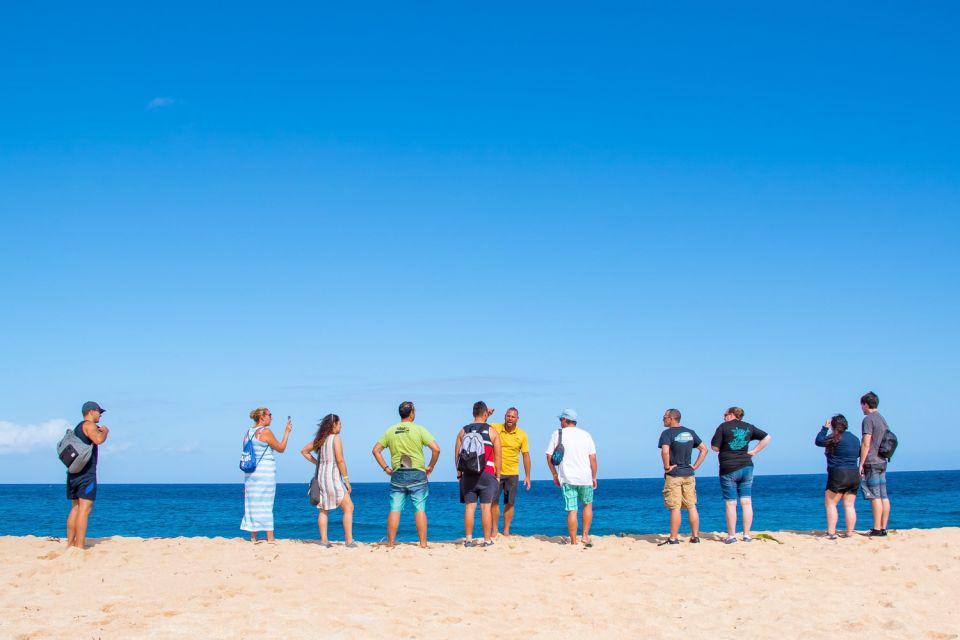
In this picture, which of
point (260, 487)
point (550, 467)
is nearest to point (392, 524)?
point (260, 487)

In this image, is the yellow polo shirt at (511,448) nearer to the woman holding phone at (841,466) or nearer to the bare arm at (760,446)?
the bare arm at (760,446)

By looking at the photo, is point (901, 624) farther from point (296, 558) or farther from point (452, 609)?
point (296, 558)

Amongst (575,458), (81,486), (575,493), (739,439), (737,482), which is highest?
(739,439)

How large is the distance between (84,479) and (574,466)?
21.8 ft

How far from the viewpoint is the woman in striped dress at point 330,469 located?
1041 centimetres

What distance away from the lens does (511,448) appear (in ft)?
37.2

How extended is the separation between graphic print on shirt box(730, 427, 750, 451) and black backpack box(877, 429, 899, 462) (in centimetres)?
231

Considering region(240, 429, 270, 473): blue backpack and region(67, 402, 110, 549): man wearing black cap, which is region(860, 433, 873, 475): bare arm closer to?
region(240, 429, 270, 473): blue backpack

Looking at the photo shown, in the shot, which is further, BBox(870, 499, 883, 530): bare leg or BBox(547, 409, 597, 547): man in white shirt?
BBox(870, 499, 883, 530): bare leg

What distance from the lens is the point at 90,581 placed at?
8.23 metres

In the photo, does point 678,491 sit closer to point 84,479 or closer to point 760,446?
point 760,446

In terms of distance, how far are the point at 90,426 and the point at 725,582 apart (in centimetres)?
818

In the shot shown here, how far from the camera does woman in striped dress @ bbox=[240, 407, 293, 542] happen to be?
10.4 m

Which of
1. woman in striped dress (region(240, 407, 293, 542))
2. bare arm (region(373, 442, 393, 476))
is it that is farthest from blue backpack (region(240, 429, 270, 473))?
bare arm (region(373, 442, 393, 476))
